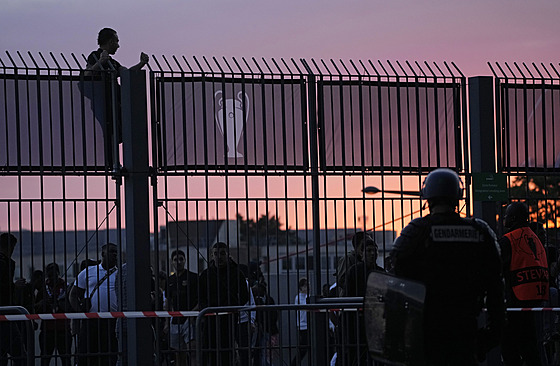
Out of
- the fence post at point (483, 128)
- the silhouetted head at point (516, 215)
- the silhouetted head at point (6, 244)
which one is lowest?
the silhouetted head at point (6, 244)

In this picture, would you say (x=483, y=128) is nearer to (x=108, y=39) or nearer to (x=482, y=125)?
(x=482, y=125)

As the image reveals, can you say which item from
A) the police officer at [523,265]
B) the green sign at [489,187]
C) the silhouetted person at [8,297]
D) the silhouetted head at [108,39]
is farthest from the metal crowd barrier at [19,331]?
the green sign at [489,187]

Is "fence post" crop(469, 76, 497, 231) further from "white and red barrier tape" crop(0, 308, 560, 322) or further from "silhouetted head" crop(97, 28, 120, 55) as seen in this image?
"silhouetted head" crop(97, 28, 120, 55)

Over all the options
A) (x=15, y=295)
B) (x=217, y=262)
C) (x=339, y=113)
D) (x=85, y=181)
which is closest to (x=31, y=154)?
(x=85, y=181)

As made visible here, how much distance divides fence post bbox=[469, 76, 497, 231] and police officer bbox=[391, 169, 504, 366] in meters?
4.43

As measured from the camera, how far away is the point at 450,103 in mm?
11141

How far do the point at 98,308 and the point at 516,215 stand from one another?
4026mm

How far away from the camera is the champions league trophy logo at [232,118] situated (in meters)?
10.3

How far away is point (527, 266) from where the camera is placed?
10.5 metres

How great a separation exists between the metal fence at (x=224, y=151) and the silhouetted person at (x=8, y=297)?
6.1 inches

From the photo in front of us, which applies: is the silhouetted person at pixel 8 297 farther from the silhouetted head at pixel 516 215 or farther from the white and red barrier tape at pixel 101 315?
the silhouetted head at pixel 516 215

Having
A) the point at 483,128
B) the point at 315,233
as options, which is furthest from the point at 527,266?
the point at 315,233

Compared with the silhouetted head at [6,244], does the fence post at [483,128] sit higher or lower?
higher

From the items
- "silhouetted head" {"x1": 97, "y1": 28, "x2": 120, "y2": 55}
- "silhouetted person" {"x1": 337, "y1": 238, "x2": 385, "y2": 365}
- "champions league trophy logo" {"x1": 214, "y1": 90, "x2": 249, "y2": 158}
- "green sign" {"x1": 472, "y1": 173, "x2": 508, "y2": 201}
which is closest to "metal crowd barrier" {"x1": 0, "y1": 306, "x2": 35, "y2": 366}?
"champions league trophy logo" {"x1": 214, "y1": 90, "x2": 249, "y2": 158}
